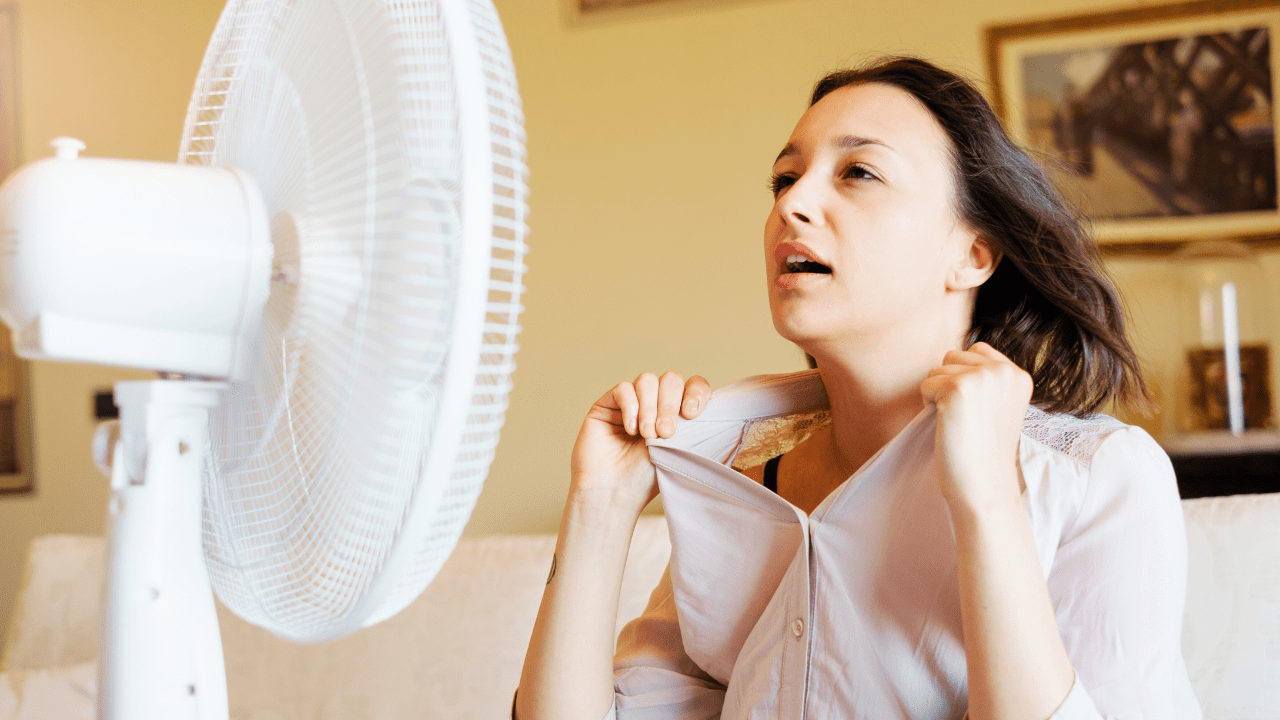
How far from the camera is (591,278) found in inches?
102

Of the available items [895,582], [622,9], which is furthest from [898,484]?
[622,9]

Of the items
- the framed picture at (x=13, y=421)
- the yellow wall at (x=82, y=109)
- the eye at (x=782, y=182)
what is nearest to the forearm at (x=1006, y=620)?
the eye at (x=782, y=182)

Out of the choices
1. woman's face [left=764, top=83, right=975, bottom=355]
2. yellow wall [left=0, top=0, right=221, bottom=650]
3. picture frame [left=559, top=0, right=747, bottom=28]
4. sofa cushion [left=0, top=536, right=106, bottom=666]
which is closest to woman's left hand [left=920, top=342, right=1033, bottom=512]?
woman's face [left=764, top=83, right=975, bottom=355]

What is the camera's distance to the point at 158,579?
2.06 feet

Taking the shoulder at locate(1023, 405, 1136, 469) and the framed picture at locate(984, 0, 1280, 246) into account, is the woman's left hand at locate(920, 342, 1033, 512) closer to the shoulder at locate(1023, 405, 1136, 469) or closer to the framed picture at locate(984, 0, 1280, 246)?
the shoulder at locate(1023, 405, 1136, 469)

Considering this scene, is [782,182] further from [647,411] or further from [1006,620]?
[1006,620]

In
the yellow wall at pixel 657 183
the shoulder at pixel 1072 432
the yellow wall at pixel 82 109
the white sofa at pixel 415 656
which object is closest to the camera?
the shoulder at pixel 1072 432

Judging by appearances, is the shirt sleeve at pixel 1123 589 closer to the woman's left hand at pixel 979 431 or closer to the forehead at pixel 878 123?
the woman's left hand at pixel 979 431

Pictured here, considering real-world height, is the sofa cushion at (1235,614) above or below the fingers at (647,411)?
below

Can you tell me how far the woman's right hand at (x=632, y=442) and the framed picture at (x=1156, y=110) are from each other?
5.01ft

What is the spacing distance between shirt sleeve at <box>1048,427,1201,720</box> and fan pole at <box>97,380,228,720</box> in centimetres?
64

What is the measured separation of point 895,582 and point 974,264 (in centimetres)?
41

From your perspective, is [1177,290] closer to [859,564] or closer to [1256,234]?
[1256,234]

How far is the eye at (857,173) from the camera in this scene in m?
1.03
